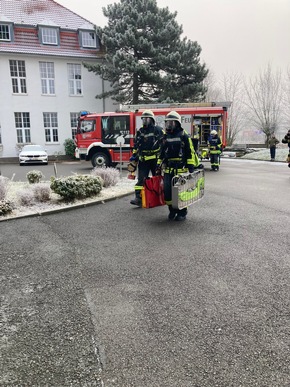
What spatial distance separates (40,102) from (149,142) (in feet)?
72.2

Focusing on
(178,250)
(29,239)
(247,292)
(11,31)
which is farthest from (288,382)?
(11,31)

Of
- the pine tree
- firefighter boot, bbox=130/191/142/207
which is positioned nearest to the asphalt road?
firefighter boot, bbox=130/191/142/207

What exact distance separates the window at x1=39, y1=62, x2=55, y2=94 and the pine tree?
3428mm

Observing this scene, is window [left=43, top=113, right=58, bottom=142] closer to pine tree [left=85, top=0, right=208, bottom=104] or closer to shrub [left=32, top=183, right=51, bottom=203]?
pine tree [left=85, top=0, right=208, bottom=104]

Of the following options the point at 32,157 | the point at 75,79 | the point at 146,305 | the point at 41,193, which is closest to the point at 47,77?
the point at 75,79

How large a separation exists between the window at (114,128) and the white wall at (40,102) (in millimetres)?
11682

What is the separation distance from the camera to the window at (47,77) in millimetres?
26453

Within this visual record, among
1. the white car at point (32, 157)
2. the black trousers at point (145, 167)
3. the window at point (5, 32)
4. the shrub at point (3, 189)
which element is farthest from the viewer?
the window at point (5, 32)

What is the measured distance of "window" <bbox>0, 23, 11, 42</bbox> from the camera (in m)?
25.7

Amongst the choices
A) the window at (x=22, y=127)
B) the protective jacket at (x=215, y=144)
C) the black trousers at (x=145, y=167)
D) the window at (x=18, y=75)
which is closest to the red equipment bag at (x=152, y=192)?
the black trousers at (x=145, y=167)

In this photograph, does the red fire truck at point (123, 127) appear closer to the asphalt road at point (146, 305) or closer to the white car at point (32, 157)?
the white car at point (32, 157)

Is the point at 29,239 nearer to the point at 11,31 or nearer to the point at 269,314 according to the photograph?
the point at 269,314

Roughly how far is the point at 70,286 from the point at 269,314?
6.84 feet

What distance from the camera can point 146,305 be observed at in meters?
3.23
